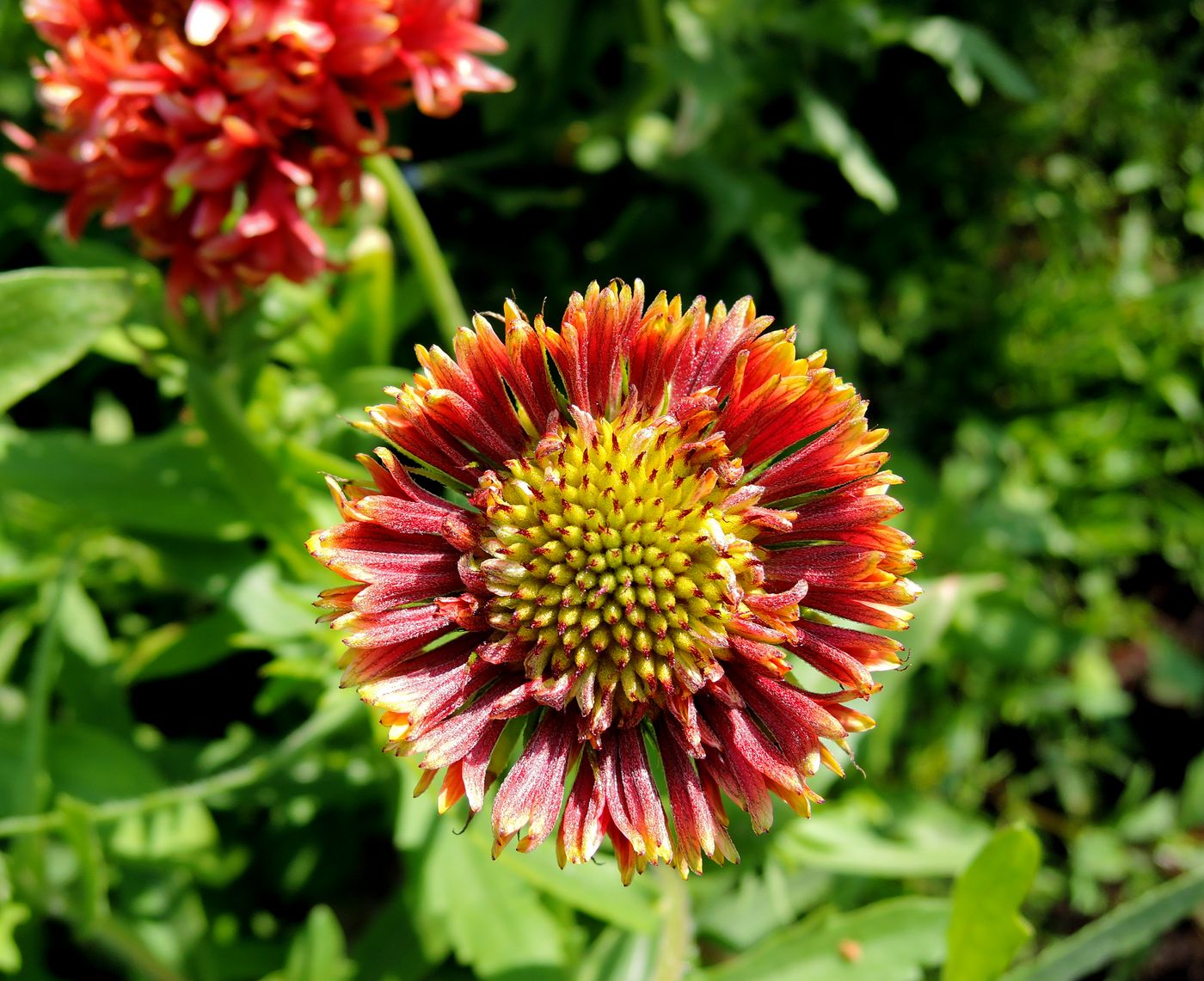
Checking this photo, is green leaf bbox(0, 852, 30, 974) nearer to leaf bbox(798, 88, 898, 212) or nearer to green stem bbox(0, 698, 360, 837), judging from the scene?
green stem bbox(0, 698, 360, 837)

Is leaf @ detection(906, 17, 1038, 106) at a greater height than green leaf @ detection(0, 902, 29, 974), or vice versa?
leaf @ detection(906, 17, 1038, 106)

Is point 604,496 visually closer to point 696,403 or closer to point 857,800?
point 696,403

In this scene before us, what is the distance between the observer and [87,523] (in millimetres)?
2193

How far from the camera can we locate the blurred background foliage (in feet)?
6.18

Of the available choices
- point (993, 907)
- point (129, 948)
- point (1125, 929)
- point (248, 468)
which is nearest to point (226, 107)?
point (248, 468)

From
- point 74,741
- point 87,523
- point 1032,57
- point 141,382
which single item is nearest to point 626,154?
point 1032,57

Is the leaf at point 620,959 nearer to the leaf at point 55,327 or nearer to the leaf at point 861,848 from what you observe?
the leaf at point 861,848

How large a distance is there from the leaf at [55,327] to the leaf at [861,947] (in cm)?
159

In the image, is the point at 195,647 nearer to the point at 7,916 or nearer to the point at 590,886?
the point at 7,916

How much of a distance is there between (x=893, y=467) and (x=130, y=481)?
5.90 feet

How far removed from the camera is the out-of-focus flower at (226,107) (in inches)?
61.9

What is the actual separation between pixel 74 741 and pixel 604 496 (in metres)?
1.36

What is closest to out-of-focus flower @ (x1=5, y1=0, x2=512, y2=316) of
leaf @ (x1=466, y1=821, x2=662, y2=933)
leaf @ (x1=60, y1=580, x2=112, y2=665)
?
leaf @ (x1=60, y1=580, x2=112, y2=665)

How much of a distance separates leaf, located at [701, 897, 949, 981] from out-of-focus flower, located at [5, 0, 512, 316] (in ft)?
4.91
